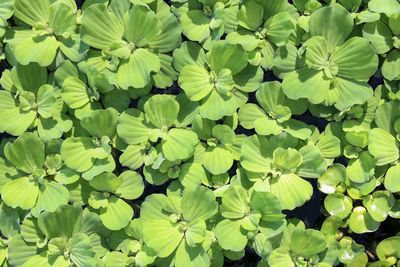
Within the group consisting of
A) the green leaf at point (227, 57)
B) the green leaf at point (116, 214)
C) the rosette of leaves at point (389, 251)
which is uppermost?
the green leaf at point (227, 57)

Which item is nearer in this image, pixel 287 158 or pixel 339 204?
pixel 287 158

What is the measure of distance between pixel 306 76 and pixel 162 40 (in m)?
0.58

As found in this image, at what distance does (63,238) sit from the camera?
1978mm

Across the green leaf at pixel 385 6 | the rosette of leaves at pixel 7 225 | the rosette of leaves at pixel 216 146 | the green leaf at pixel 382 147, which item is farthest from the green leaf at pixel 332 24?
the rosette of leaves at pixel 7 225

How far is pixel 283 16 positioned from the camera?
192 centimetres

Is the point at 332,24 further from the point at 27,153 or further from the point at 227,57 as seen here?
the point at 27,153

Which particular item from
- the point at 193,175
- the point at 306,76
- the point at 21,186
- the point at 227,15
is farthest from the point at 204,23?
the point at 21,186

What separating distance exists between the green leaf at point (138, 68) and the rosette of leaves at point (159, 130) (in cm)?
9

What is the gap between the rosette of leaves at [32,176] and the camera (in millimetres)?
1932

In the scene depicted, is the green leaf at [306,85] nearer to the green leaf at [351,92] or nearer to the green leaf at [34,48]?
the green leaf at [351,92]

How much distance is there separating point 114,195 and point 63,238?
10.2 inches

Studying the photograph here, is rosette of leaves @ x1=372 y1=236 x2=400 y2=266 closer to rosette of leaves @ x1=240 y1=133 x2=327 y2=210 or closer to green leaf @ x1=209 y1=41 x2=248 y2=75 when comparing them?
rosette of leaves @ x1=240 y1=133 x2=327 y2=210

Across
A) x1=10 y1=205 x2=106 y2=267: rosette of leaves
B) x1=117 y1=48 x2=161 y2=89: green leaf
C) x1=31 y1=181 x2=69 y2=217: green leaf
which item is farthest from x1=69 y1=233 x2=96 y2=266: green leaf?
x1=117 y1=48 x2=161 y2=89: green leaf

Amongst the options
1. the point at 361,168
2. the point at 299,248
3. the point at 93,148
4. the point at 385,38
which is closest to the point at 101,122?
the point at 93,148
